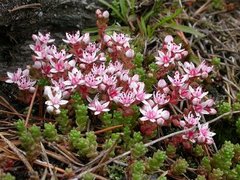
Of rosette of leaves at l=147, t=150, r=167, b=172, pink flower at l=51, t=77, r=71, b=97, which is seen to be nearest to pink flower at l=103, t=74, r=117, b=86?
pink flower at l=51, t=77, r=71, b=97

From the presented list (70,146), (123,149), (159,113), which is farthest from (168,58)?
(70,146)

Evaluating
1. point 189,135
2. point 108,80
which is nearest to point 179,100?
point 189,135

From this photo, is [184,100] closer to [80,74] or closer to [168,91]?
[168,91]

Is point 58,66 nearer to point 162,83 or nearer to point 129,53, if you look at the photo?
point 129,53

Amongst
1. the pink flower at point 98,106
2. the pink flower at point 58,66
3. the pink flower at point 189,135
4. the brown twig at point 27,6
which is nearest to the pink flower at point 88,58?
the pink flower at point 58,66

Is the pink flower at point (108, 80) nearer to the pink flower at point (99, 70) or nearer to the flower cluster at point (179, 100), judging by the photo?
the pink flower at point (99, 70)

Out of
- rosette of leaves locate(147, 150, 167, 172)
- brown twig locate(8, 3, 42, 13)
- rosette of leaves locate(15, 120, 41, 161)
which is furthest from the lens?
brown twig locate(8, 3, 42, 13)

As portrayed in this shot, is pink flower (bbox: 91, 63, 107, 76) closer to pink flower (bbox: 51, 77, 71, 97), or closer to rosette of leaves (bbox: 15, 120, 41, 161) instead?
pink flower (bbox: 51, 77, 71, 97)
